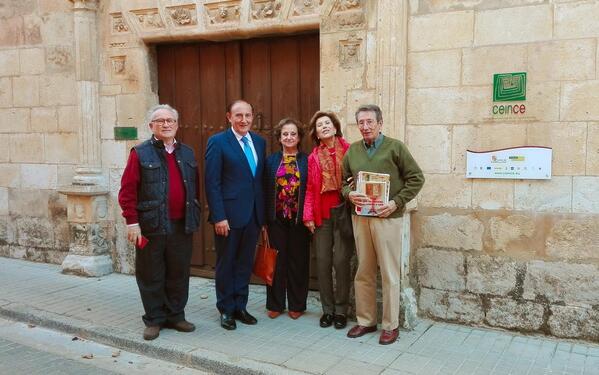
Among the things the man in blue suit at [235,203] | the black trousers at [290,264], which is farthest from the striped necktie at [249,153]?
the black trousers at [290,264]

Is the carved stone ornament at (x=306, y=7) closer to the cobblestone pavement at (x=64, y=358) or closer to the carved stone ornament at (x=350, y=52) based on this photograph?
the carved stone ornament at (x=350, y=52)

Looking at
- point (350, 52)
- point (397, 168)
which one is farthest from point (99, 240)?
point (397, 168)

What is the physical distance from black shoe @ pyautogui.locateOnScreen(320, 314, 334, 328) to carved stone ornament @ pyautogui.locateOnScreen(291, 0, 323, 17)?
2.65 meters

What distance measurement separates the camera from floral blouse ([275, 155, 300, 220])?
181 inches

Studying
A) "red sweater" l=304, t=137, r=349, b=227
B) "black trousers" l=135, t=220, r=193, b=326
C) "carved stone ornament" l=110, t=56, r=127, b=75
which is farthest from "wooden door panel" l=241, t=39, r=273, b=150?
"black trousers" l=135, t=220, r=193, b=326

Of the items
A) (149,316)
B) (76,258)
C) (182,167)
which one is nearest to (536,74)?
(182,167)

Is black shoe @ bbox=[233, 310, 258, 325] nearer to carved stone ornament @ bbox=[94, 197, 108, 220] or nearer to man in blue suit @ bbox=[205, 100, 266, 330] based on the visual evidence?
man in blue suit @ bbox=[205, 100, 266, 330]

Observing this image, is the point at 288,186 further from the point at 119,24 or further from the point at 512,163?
the point at 119,24

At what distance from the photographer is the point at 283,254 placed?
186 inches

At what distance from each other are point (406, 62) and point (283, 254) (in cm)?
189

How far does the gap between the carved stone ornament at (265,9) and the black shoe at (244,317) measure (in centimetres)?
272

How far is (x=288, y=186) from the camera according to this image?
4602mm

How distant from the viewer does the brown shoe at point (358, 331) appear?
4.30 metres

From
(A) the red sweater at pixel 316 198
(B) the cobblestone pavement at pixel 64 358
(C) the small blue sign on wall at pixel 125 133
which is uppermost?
(C) the small blue sign on wall at pixel 125 133
